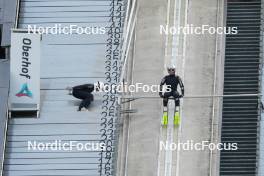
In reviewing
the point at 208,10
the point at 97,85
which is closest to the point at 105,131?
the point at 97,85

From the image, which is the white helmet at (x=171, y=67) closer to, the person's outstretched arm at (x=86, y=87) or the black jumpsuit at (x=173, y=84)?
the black jumpsuit at (x=173, y=84)

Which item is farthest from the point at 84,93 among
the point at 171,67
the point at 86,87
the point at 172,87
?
the point at 171,67

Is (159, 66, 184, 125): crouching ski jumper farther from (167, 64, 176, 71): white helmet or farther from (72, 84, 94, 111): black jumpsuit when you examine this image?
(72, 84, 94, 111): black jumpsuit

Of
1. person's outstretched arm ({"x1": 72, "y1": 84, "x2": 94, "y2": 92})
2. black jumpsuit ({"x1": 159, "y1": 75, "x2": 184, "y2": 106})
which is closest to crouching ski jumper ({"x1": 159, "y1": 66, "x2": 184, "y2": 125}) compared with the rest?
black jumpsuit ({"x1": 159, "y1": 75, "x2": 184, "y2": 106})

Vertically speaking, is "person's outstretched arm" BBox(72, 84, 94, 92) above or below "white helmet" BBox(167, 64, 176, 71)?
Answer: below

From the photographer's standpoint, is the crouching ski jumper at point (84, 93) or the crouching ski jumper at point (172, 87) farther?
the crouching ski jumper at point (172, 87)

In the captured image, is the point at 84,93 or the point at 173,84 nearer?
the point at 84,93

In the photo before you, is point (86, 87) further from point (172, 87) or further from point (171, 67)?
point (171, 67)

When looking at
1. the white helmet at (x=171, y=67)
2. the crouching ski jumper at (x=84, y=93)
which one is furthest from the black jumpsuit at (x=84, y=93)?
the white helmet at (x=171, y=67)

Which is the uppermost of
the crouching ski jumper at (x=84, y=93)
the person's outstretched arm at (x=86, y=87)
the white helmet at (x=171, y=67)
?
the white helmet at (x=171, y=67)
